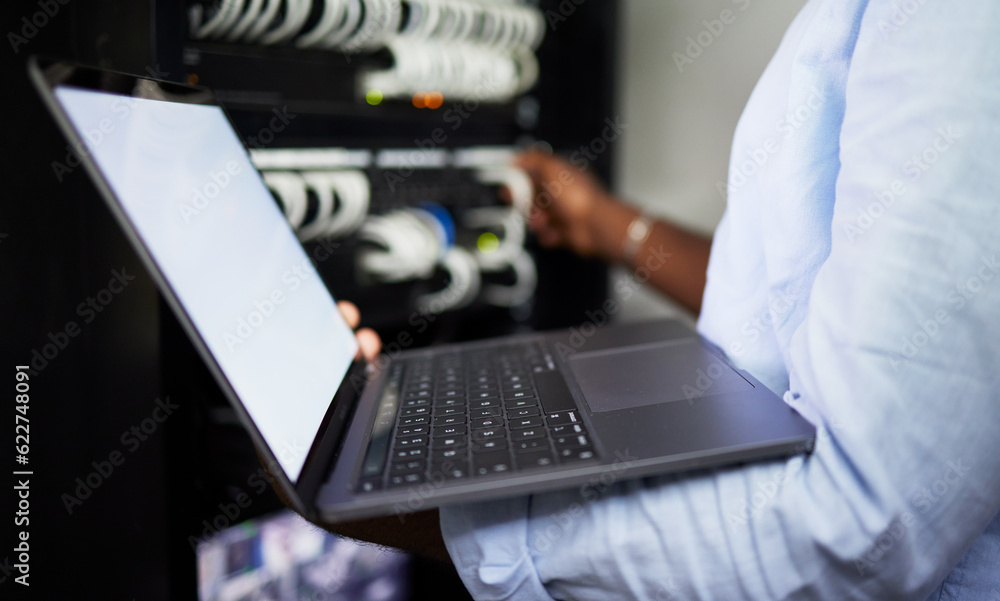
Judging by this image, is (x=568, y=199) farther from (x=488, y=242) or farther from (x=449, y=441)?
(x=449, y=441)

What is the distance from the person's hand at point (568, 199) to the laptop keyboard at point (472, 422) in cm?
48

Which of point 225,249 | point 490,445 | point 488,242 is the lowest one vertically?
point 488,242

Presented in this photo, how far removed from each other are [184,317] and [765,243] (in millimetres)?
435

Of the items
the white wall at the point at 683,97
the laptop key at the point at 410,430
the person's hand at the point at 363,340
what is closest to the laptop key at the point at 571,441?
the laptop key at the point at 410,430

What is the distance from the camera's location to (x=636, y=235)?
1128 mm

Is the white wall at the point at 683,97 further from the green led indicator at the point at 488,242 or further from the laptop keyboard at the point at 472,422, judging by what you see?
the laptop keyboard at the point at 472,422

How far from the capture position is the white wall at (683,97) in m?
1.22

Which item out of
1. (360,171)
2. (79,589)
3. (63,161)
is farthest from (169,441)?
(360,171)

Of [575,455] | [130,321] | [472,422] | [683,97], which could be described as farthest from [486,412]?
[683,97]

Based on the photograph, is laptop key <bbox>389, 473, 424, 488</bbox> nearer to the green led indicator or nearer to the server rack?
the server rack

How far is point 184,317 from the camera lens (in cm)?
39

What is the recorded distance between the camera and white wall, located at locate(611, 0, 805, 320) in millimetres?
1223

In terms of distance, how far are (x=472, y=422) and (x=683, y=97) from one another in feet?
3.42

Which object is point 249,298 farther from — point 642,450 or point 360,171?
point 360,171
